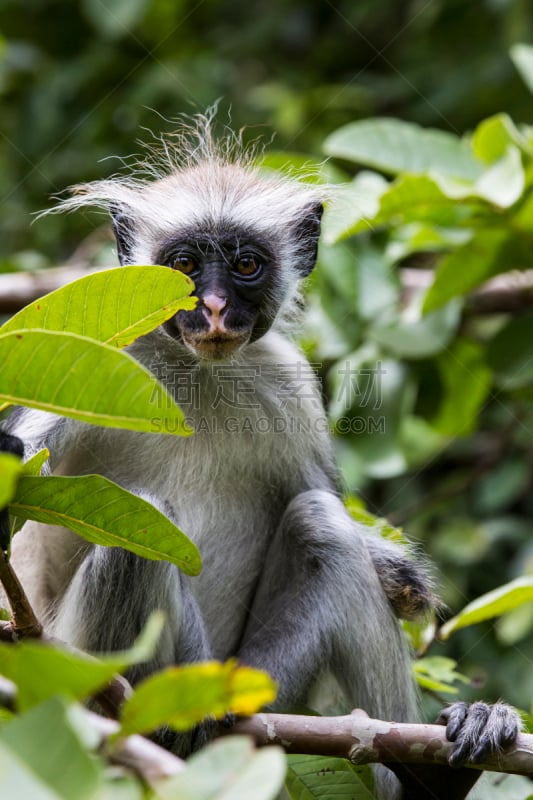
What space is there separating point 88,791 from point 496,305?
5.76 metres

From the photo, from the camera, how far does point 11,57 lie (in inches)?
343

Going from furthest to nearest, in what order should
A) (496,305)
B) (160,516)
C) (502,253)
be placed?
(496,305) < (502,253) < (160,516)

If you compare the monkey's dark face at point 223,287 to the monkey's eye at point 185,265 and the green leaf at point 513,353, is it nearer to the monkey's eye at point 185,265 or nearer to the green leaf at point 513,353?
the monkey's eye at point 185,265

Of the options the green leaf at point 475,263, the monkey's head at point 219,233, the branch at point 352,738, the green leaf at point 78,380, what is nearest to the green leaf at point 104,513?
the green leaf at point 78,380

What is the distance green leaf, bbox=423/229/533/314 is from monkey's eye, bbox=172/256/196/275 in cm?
183

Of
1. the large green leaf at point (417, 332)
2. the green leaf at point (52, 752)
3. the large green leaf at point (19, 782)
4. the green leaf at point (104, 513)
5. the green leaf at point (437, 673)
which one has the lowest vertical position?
the green leaf at point (437, 673)

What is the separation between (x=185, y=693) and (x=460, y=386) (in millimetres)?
4924

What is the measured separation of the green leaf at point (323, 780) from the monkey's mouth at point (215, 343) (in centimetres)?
166

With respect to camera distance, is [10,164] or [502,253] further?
[10,164]

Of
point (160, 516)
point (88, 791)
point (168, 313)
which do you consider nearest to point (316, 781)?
point (160, 516)

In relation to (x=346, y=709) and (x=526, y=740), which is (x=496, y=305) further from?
(x=526, y=740)

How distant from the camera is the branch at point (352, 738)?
112 inches

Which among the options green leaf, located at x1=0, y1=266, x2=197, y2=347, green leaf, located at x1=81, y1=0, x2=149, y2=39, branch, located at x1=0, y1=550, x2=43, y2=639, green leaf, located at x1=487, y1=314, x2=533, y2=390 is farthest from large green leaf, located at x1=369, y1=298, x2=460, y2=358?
branch, located at x1=0, y1=550, x2=43, y2=639

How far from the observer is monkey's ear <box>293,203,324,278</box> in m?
5.32
